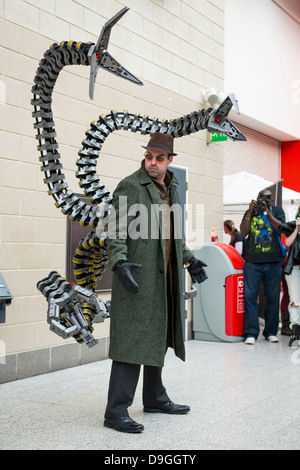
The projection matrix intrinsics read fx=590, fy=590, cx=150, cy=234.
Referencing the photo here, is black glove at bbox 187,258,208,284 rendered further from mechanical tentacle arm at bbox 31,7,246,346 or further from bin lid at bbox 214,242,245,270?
bin lid at bbox 214,242,245,270

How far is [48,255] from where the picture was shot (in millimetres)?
5469

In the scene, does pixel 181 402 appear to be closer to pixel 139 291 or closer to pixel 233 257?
pixel 139 291

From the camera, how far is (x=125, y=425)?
3.58m

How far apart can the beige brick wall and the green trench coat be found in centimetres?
170

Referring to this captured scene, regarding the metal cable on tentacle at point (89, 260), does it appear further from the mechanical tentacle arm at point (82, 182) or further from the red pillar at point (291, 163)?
the red pillar at point (291, 163)

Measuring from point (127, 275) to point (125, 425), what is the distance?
37.2 inches

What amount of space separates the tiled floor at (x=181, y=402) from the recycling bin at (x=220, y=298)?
3.21 feet

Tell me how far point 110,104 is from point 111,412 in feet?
11.6

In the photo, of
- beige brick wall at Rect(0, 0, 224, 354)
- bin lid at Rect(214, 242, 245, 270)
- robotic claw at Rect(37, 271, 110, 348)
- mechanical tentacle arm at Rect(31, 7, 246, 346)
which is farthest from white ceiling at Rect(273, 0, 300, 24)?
robotic claw at Rect(37, 271, 110, 348)

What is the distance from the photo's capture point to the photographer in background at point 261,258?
702cm

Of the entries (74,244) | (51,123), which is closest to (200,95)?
(74,244)

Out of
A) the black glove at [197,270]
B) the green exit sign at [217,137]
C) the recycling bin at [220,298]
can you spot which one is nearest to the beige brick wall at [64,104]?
the green exit sign at [217,137]

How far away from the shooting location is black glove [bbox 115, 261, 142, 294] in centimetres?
339

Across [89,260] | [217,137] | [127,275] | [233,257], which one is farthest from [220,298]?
[127,275]
